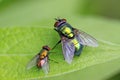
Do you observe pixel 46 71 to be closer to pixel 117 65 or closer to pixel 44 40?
pixel 44 40

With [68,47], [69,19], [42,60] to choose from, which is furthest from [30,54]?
[69,19]

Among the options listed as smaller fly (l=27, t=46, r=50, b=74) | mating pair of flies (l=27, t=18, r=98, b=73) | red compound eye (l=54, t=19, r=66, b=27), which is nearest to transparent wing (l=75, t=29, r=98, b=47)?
mating pair of flies (l=27, t=18, r=98, b=73)

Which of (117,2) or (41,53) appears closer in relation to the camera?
(41,53)

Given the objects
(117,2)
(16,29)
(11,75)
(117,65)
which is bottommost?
(117,2)

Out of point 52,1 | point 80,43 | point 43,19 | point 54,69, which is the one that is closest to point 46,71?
point 54,69

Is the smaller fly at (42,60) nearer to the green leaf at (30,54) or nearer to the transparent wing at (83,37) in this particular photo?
the green leaf at (30,54)

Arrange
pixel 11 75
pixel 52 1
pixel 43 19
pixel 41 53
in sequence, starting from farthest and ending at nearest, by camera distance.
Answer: pixel 52 1 < pixel 43 19 < pixel 41 53 < pixel 11 75
